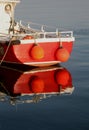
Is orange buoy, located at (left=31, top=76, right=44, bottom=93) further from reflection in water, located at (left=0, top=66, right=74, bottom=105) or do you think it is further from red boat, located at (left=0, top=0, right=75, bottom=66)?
red boat, located at (left=0, top=0, right=75, bottom=66)

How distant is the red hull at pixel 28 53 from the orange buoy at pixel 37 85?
11.3 ft

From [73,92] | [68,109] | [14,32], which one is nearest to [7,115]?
[68,109]

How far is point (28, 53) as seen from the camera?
987 inches

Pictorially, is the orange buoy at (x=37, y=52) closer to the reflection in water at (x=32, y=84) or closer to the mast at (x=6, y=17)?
the reflection in water at (x=32, y=84)

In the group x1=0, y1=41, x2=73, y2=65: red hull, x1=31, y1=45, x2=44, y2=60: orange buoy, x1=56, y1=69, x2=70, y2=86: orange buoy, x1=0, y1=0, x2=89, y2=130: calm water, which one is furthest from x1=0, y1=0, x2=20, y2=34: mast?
x1=0, y1=0, x2=89, y2=130: calm water

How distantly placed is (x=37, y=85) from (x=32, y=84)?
33cm

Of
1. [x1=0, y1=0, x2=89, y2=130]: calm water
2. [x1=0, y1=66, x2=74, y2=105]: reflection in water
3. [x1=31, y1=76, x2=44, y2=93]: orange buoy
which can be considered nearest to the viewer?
[x1=0, y1=0, x2=89, y2=130]: calm water

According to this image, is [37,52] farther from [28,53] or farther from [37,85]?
[37,85]

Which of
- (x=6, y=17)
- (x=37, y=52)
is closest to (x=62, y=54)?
(x=37, y=52)

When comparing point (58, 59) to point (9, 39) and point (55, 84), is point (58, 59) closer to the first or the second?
point (9, 39)

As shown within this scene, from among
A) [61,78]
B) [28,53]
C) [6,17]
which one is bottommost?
[61,78]

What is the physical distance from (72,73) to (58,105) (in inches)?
342

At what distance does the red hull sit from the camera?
24828 millimetres

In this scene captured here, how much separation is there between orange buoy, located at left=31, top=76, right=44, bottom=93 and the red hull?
346 centimetres
